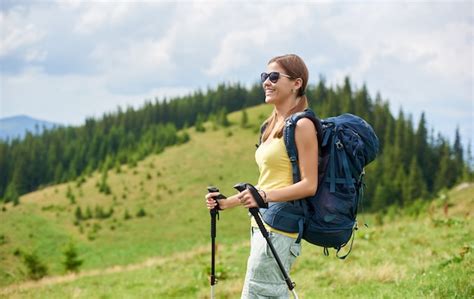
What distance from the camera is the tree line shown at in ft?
359

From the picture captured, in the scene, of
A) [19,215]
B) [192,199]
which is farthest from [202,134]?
[19,215]

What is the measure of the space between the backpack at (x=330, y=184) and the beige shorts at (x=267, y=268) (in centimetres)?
13

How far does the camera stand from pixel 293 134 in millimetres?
4395

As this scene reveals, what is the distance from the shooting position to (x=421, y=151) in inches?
4589

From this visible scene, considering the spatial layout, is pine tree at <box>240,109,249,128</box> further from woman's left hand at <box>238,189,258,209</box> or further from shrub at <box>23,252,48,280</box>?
woman's left hand at <box>238,189,258,209</box>

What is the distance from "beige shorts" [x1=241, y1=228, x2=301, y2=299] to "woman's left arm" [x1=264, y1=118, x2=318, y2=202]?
0.46m

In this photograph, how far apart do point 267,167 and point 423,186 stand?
107 metres

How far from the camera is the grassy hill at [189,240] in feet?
33.1

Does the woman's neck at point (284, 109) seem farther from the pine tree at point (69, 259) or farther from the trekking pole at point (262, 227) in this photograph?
the pine tree at point (69, 259)

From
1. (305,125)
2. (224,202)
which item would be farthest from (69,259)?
(305,125)

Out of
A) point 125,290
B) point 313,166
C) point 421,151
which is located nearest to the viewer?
point 313,166

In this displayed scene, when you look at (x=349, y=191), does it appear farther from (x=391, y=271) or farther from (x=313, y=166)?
(x=391, y=271)

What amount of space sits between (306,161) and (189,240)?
7996 centimetres

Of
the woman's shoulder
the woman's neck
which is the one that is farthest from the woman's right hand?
the woman's shoulder
